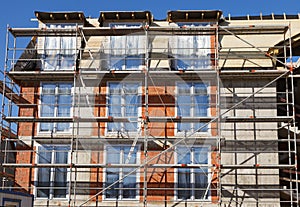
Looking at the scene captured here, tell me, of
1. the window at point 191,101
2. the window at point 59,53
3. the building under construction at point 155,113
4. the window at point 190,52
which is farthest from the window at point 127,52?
the window at point 191,101

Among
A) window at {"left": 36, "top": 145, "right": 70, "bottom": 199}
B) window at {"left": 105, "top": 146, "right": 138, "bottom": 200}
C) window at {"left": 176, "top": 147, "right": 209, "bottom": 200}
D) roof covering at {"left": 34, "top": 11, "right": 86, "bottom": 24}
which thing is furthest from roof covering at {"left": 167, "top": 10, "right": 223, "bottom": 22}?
window at {"left": 36, "top": 145, "right": 70, "bottom": 199}

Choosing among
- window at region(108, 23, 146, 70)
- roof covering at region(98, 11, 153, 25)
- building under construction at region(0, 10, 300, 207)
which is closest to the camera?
building under construction at region(0, 10, 300, 207)

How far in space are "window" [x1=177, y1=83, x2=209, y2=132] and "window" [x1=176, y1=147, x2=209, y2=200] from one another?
2.72 feet

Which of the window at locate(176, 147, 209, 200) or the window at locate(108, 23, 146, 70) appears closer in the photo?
the window at locate(176, 147, 209, 200)

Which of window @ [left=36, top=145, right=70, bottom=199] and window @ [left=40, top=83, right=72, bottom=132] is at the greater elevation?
window @ [left=40, top=83, right=72, bottom=132]

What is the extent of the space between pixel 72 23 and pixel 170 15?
3961mm

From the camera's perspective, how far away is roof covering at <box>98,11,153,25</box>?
68.6ft

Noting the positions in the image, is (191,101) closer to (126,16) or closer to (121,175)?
(121,175)

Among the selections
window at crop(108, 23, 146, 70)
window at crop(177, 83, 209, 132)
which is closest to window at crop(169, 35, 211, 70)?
window at crop(177, 83, 209, 132)

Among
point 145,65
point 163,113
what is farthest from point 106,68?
point 163,113


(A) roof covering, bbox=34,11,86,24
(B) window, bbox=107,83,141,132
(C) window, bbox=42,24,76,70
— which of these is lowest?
(B) window, bbox=107,83,141,132

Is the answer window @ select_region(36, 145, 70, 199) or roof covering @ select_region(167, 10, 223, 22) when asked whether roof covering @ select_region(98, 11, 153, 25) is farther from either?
window @ select_region(36, 145, 70, 199)

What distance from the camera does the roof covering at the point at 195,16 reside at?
20.7 meters

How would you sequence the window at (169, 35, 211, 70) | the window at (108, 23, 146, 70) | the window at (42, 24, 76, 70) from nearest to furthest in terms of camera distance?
the window at (169, 35, 211, 70), the window at (108, 23, 146, 70), the window at (42, 24, 76, 70)
